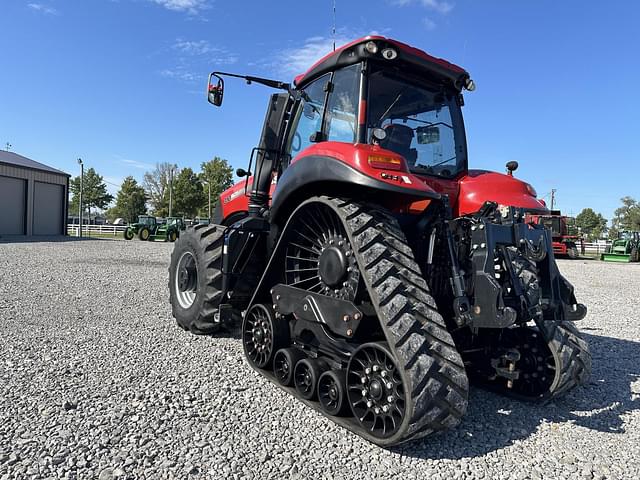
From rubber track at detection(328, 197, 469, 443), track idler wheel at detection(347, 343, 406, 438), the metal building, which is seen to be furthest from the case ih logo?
the metal building

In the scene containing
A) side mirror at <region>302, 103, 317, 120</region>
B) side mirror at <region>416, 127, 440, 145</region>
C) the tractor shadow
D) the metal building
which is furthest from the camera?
the metal building

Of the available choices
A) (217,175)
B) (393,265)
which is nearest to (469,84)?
(393,265)

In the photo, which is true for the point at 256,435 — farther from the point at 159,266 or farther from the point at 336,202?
the point at 159,266

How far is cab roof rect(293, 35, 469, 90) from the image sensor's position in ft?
11.5

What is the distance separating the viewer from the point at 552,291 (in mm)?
3322

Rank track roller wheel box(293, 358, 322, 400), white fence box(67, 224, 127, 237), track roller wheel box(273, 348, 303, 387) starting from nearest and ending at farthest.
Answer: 1. track roller wheel box(293, 358, 322, 400)
2. track roller wheel box(273, 348, 303, 387)
3. white fence box(67, 224, 127, 237)

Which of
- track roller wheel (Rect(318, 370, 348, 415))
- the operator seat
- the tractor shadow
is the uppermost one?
the operator seat

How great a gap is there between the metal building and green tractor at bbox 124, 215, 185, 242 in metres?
5.48

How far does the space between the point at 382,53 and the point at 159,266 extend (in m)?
11.3

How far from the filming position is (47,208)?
30.9 meters

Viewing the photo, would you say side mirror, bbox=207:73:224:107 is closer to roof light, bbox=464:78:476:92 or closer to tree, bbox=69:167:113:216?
roof light, bbox=464:78:476:92

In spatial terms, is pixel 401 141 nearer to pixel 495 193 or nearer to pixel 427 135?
pixel 427 135

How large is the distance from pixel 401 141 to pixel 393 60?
2.12ft

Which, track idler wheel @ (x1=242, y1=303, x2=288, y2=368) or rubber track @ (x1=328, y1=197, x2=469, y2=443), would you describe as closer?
rubber track @ (x1=328, y1=197, x2=469, y2=443)
